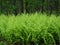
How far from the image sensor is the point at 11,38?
178 inches

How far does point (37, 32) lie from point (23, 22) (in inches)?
18.6

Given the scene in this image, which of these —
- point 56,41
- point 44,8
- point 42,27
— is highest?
point 42,27

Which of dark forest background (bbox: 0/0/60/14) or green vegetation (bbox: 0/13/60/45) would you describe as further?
dark forest background (bbox: 0/0/60/14)

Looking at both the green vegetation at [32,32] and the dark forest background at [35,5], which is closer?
the green vegetation at [32,32]

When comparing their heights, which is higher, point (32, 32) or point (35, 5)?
point (32, 32)

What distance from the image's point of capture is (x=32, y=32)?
443 centimetres

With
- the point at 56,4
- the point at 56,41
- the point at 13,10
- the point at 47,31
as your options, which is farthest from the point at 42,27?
the point at 56,4

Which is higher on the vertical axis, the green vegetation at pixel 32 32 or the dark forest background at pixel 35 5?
the green vegetation at pixel 32 32

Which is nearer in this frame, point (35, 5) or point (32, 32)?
point (32, 32)

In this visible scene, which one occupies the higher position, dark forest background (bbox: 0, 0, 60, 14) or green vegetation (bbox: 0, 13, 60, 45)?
green vegetation (bbox: 0, 13, 60, 45)

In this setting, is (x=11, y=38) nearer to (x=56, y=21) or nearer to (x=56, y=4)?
(x=56, y=21)

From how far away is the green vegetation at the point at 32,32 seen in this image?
4418 mm

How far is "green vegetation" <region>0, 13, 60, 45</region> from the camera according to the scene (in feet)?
14.5

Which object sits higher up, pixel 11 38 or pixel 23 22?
pixel 23 22
